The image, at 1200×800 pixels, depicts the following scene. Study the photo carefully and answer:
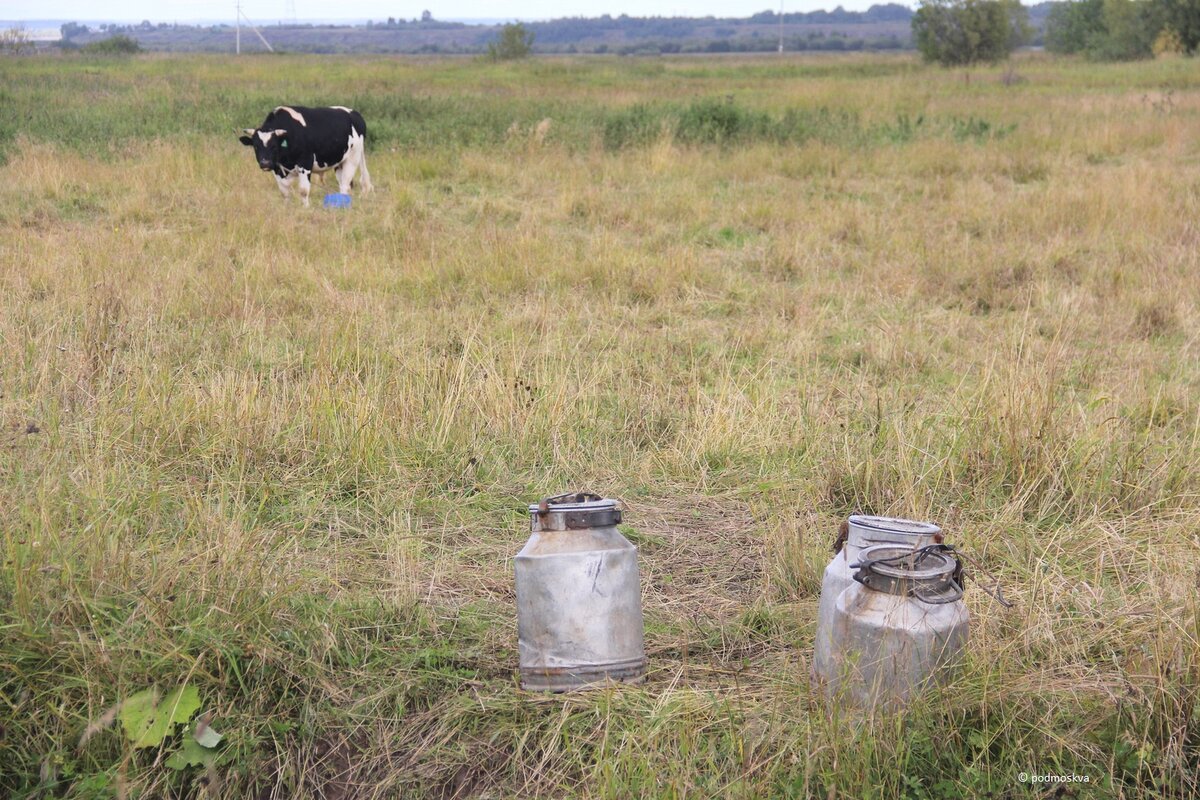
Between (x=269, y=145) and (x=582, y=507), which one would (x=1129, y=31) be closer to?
(x=269, y=145)

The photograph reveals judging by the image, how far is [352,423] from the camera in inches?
177

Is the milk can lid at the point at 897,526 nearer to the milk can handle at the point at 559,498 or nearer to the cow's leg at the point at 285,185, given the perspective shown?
the milk can handle at the point at 559,498

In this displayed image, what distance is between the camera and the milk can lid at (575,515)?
291cm

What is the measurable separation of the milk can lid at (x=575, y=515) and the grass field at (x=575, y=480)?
1.48 ft

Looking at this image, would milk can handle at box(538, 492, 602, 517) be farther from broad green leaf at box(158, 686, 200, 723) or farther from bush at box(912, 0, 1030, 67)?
bush at box(912, 0, 1030, 67)

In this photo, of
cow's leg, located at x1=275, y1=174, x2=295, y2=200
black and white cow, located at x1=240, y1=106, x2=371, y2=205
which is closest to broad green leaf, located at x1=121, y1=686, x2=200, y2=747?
black and white cow, located at x1=240, y1=106, x2=371, y2=205

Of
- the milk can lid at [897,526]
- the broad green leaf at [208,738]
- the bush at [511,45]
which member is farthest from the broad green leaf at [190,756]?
the bush at [511,45]

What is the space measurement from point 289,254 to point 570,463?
4.61 metres

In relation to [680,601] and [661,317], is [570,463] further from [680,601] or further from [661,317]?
[661,317]

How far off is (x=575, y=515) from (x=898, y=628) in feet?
2.92

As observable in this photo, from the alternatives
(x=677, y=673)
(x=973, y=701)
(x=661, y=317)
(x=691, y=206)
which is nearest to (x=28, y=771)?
(x=677, y=673)

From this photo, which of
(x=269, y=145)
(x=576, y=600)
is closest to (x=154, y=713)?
(x=576, y=600)

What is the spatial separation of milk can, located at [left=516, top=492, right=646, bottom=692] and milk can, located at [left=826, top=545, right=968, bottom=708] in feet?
1.92

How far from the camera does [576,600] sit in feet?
9.41
